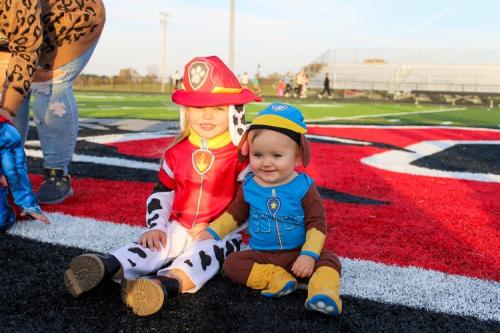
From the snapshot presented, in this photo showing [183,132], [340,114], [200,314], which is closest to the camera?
[200,314]

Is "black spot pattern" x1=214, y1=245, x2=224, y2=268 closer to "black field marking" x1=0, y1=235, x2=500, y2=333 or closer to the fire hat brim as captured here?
"black field marking" x1=0, y1=235, x2=500, y2=333

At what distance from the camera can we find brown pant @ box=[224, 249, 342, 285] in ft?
7.48

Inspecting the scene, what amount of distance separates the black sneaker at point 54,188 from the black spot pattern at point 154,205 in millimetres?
1183

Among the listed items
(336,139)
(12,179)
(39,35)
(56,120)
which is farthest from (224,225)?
(336,139)

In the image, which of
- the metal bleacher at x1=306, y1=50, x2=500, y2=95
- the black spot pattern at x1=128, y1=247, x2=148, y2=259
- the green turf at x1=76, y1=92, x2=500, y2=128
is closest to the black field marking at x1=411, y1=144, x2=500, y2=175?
the black spot pattern at x1=128, y1=247, x2=148, y2=259

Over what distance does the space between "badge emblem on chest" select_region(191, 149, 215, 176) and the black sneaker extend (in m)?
1.34

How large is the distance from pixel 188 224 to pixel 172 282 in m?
0.59

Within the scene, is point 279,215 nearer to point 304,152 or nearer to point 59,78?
point 304,152

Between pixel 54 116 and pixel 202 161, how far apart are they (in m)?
1.56

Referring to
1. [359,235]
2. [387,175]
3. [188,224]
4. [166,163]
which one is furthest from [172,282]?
[387,175]

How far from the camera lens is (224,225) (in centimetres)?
254

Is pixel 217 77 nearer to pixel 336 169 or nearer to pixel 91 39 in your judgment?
pixel 91 39

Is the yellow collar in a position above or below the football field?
→ above

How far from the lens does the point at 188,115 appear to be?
2.76 m
